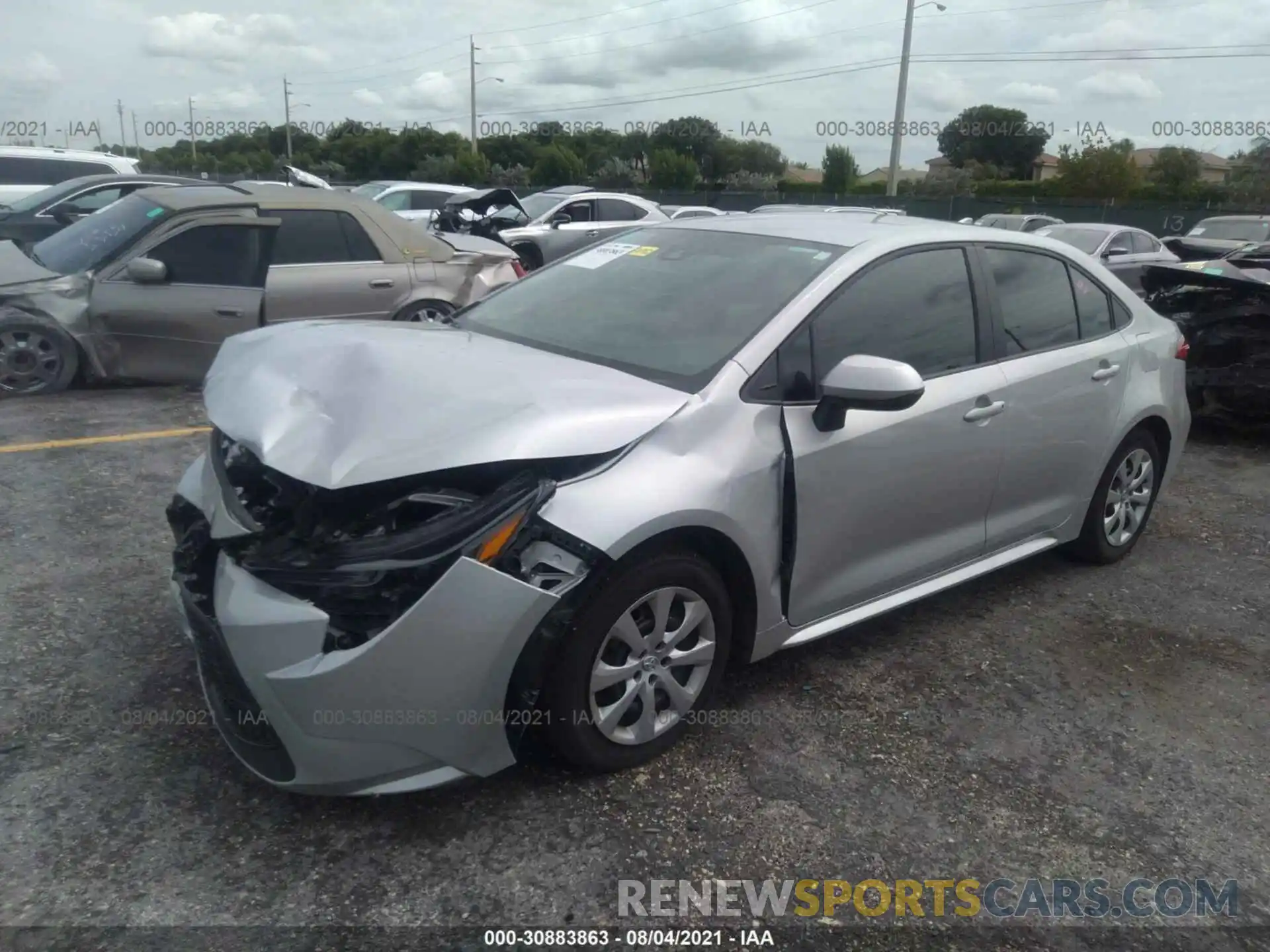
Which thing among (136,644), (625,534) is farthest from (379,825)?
(136,644)

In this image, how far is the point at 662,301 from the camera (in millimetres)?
3631

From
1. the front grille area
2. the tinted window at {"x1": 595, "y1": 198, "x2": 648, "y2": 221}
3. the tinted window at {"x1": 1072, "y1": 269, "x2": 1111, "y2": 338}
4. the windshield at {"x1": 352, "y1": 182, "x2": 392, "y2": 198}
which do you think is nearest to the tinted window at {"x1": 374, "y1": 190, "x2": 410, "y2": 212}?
the windshield at {"x1": 352, "y1": 182, "x2": 392, "y2": 198}

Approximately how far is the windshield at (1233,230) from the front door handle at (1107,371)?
18.0m

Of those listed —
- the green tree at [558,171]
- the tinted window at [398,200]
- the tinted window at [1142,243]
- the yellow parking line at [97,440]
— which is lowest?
the yellow parking line at [97,440]

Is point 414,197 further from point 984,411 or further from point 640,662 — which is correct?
point 640,662

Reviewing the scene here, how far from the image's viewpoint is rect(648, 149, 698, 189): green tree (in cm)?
4719

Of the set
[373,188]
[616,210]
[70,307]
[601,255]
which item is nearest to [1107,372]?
[601,255]

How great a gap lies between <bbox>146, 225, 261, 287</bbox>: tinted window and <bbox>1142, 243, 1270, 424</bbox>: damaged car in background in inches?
254

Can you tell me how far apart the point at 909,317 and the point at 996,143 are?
69.3 m

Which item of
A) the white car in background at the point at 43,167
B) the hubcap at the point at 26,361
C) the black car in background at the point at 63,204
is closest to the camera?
the hubcap at the point at 26,361

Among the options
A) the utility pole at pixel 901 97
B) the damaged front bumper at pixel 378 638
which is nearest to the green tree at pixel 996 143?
the utility pole at pixel 901 97

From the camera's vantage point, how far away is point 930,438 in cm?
361

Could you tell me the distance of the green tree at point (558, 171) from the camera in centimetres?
4622

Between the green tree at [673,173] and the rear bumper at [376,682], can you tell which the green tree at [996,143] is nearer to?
the green tree at [673,173]
